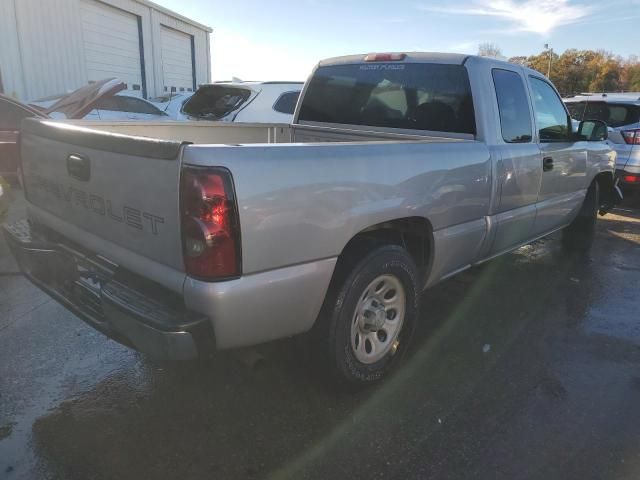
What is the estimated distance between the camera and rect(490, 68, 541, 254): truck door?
146 inches

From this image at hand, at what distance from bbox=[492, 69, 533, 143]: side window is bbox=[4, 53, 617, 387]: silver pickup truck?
0.02 meters

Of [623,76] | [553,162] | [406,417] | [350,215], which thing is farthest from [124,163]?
[623,76]

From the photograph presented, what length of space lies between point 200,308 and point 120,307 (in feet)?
1.28

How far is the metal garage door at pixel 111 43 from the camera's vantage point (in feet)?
48.8

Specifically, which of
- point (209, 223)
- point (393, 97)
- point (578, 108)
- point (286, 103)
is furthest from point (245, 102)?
point (209, 223)

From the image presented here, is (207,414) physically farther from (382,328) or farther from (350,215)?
(350,215)

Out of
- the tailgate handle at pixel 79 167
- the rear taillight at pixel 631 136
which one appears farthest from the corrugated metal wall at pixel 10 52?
the rear taillight at pixel 631 136

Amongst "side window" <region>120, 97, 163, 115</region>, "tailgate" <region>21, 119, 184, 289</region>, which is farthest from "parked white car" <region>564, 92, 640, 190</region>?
"side window" <region>120, 97, 163, 115</region>

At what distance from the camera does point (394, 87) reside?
4004 mm

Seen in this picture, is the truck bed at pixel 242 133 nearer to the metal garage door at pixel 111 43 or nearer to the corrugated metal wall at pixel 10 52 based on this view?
the corrugated metal wall at pixel 10 52

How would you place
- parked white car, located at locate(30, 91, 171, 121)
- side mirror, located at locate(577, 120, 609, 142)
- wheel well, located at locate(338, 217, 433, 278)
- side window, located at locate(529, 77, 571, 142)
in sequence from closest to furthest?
wheel well, located at locate(338, 217, 433, 278)
side window, located at locate(529, 77, 571, 142)
side mirror, located at locate(577, 120, 609, 142)
parked white car, located at locate(30, 91, 171, 121)

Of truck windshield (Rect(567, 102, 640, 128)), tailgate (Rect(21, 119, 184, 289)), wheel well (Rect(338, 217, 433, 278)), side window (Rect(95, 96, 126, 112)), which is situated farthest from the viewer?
side window (Rect(95, 96, 126, 112))

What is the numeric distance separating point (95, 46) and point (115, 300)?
15.4 metres

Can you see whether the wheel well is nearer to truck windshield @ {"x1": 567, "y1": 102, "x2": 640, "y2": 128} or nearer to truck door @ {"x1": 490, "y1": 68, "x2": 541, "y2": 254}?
truck door @ {"x1": 490, "y1": 68, "x2": 541, "y2": 254}
